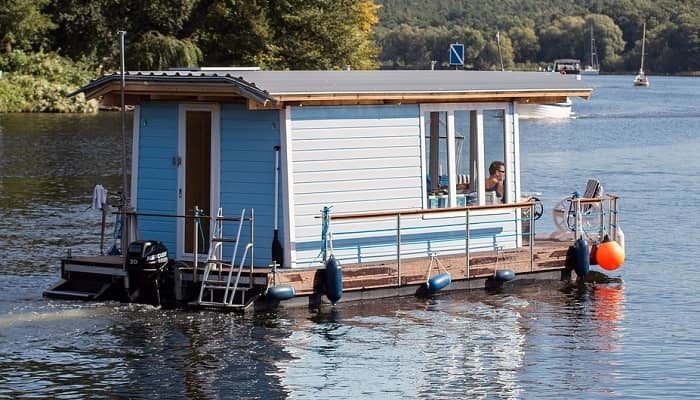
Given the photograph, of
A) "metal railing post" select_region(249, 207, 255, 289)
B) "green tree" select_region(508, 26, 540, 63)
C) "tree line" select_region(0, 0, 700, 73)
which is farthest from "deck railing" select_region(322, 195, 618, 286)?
"green tree" select_region(508, 26, 540, 63)

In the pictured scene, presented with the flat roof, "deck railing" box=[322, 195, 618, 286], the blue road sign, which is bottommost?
"deck railing" box=[322, 195, 618, 286]

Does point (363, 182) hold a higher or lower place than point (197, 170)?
lower

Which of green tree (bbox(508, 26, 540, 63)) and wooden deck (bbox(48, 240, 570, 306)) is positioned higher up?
green tree (bbox(508, 26, 540, 63))

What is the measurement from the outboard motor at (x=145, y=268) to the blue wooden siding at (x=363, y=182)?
1845 millimetres

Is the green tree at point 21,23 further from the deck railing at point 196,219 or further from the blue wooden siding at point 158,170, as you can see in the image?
the deck railing at point 196,219

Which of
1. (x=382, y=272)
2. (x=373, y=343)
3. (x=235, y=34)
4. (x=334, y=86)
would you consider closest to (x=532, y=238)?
(x=382, y=272)

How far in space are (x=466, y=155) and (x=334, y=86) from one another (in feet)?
9.06

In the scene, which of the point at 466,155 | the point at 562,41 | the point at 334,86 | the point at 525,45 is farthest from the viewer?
the point at 562,41

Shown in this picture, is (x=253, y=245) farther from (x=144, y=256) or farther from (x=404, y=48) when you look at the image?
A: (x=404, y=48)

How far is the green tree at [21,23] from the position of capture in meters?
67.9

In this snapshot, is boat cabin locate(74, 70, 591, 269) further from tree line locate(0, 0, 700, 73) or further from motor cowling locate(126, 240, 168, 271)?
tree line locate(0, 0, 700, 73)

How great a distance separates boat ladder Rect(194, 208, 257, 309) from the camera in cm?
1758

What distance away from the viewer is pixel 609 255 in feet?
68.9

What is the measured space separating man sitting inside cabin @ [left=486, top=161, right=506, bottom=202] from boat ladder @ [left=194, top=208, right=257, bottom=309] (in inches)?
167
